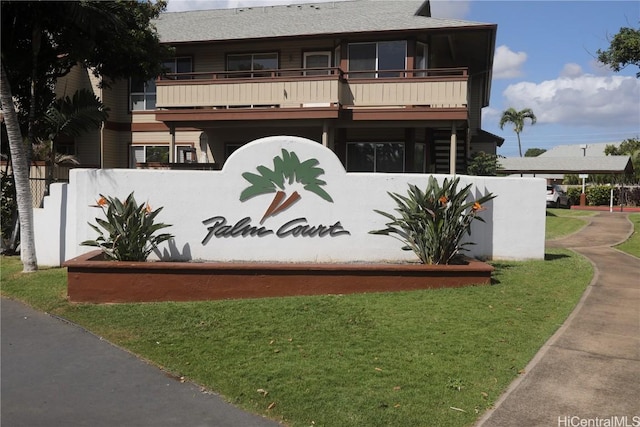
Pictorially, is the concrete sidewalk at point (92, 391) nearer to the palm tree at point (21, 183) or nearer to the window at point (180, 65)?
the palm tree at point (21, 183)

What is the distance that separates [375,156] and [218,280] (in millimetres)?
10715

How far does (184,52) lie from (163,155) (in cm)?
370

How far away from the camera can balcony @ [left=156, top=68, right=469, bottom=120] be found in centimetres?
1505

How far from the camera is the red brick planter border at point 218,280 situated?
7.82 m

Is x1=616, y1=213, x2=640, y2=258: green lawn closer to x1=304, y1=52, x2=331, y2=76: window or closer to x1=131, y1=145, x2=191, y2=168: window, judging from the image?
x1=304, y1=52, x2=331, y2=76: window

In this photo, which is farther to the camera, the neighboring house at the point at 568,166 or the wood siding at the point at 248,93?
the neighboring house at the point at 568,166

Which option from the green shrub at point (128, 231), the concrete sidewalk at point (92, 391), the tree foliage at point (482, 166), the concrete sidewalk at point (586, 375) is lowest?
the concrete sidewalk at point (92, 391)

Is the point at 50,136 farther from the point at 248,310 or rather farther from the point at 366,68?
the point at 366,68

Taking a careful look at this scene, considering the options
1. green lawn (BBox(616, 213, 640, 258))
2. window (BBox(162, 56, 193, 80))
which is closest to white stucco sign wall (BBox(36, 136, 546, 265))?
green lawn (BBox(616, 213, 640, 258))

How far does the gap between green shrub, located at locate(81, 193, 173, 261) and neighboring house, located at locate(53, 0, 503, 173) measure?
6.99m

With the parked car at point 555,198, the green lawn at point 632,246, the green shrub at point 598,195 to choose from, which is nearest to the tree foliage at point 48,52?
the green lawn at point 632,246

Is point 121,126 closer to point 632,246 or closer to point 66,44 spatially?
point 66,44

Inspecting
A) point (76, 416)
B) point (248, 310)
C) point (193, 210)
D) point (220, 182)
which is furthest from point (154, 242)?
point (76, 416)

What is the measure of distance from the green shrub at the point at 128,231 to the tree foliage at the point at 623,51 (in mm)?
16450
